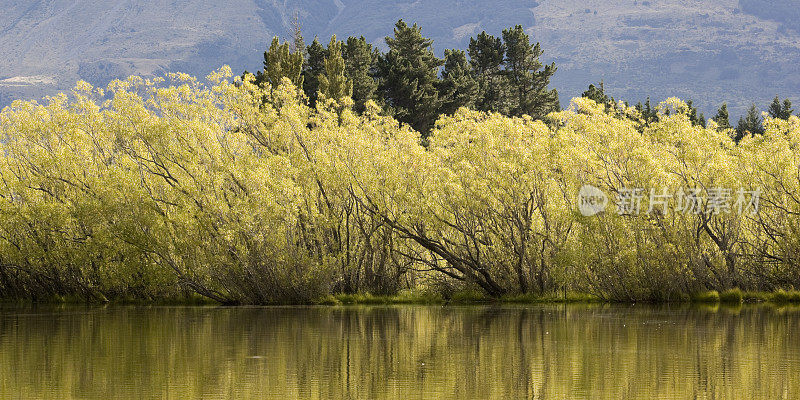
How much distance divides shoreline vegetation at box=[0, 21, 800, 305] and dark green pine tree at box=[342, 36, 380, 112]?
103 feet

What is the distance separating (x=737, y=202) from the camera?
1489 inches

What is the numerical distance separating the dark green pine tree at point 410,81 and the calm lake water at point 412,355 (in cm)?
4457

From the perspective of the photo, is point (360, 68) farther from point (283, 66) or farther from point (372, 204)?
point (372, 204)

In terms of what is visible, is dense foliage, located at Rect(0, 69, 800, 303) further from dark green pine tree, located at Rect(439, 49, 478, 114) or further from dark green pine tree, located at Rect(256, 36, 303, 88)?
dark green pine tree, located at Rect(439, 49, 478, 114)

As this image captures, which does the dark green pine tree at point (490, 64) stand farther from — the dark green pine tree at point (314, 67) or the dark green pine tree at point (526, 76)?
the dark green pine tree at point (314, 67)

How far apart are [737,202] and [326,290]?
648 inches

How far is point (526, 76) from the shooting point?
91750mm

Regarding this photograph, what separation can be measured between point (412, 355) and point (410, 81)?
59.8 meters

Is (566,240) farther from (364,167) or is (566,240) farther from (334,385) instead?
(334,385)

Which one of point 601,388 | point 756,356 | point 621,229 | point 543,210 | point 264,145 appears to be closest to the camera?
point 601,388

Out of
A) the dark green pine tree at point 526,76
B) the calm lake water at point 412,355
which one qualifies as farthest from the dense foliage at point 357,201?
the dark green pine tree at point 526,76

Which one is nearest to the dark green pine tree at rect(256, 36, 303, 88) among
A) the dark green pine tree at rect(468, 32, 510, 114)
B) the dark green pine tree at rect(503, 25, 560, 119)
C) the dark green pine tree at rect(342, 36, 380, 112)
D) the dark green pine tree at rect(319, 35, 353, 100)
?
the dark green pine tree at rect(319, 35, 353, 100)

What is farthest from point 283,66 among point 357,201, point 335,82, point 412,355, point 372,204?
point 412,355

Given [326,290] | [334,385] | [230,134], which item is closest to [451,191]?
[326,290]
